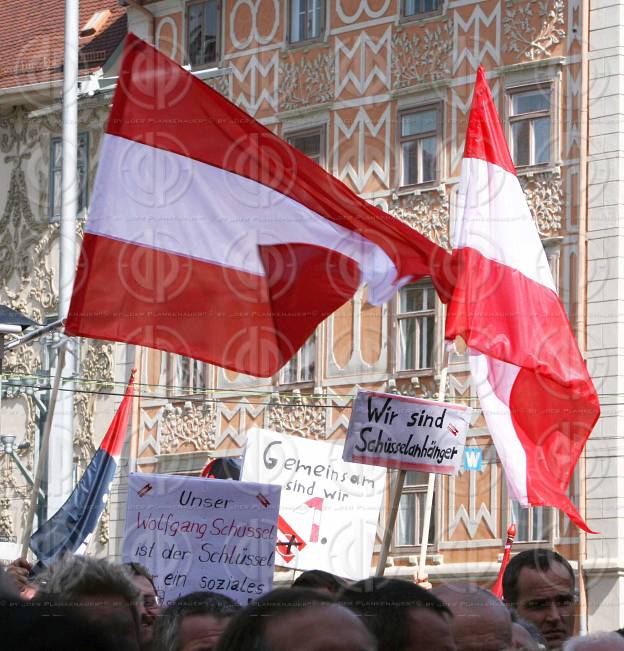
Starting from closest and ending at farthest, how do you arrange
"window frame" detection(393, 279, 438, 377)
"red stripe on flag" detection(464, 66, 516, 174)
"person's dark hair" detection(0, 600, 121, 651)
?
"person's dark hair" detection(0, 600, 121, 651) → "red stripe on flag" detection(464, 66, 516, 174) → "window frame" detection(393, 279, 438, 377)

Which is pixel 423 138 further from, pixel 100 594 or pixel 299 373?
pixel 100 594

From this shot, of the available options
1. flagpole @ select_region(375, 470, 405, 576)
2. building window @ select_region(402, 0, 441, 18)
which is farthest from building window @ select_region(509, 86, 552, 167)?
flagpole @ select_region(375, 470, 405, 576)

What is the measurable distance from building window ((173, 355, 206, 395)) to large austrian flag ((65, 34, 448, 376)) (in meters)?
18.1

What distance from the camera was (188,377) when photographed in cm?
2800

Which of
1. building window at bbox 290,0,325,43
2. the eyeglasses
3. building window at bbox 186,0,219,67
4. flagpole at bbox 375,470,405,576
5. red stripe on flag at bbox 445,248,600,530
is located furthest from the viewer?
building window at bbox 186,0,219,67

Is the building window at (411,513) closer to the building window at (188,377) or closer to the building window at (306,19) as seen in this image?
the building window at (188,377)

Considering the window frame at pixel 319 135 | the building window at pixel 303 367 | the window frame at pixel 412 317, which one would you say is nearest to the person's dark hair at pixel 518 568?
the window frame at pixel 412 317

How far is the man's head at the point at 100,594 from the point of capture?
3.08 meters

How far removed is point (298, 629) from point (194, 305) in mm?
5452

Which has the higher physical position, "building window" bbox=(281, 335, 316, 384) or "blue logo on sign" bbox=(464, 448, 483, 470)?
"building window" bbox=(281, 335, 316, 384)

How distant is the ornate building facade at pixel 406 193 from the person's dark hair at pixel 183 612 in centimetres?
1715

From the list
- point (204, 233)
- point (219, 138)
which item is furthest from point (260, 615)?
point (219, 138)

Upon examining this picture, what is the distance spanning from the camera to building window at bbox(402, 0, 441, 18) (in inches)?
1025

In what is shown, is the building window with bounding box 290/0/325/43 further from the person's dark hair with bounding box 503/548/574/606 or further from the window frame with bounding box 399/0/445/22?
the person's dark hair with bounding box 503/548/574/606
